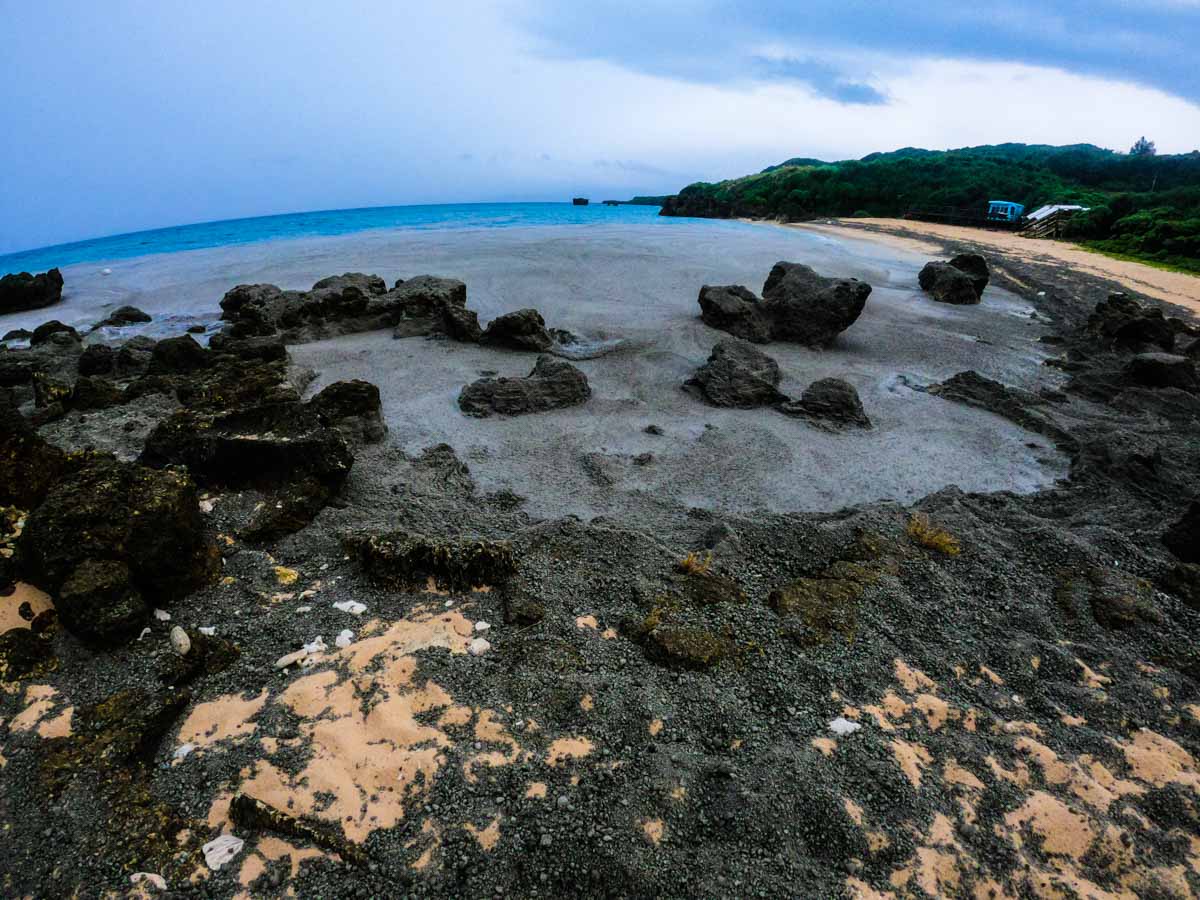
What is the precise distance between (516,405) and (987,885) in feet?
27.0

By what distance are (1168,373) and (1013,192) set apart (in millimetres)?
58196

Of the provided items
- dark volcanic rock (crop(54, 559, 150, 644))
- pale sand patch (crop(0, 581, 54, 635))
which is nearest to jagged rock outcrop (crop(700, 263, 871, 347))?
dark volcanic rock (crop(54, 559, 150, 644))

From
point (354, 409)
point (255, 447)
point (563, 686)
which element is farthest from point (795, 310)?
point (563, 686)

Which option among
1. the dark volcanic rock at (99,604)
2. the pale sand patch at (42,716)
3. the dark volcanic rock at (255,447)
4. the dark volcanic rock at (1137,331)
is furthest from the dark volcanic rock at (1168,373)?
the pale sand patch at (42,716)

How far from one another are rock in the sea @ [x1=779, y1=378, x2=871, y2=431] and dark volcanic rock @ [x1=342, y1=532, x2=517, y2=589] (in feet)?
20.8

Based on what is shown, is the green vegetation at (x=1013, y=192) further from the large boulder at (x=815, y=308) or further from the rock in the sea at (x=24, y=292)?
the rock in the sea at (x=24, y=292)

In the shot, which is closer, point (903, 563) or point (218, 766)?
point (218, 766)

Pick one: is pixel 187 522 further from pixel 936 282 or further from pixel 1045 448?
pixel 936 282

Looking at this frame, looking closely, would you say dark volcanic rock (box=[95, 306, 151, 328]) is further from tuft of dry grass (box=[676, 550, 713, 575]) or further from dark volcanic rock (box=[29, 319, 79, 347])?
tuft of dry grass (box=[676, 550, 713, 575])

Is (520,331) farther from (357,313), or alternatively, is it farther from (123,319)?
(123,319)

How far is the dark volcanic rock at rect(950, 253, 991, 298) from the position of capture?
1919cm

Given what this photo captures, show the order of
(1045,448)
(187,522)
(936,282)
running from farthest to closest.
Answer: (936,282)
(1045,448)
(187,522)

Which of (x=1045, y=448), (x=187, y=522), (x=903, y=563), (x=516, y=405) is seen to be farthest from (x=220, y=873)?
(x=1045, y=448)

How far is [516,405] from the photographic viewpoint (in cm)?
988
